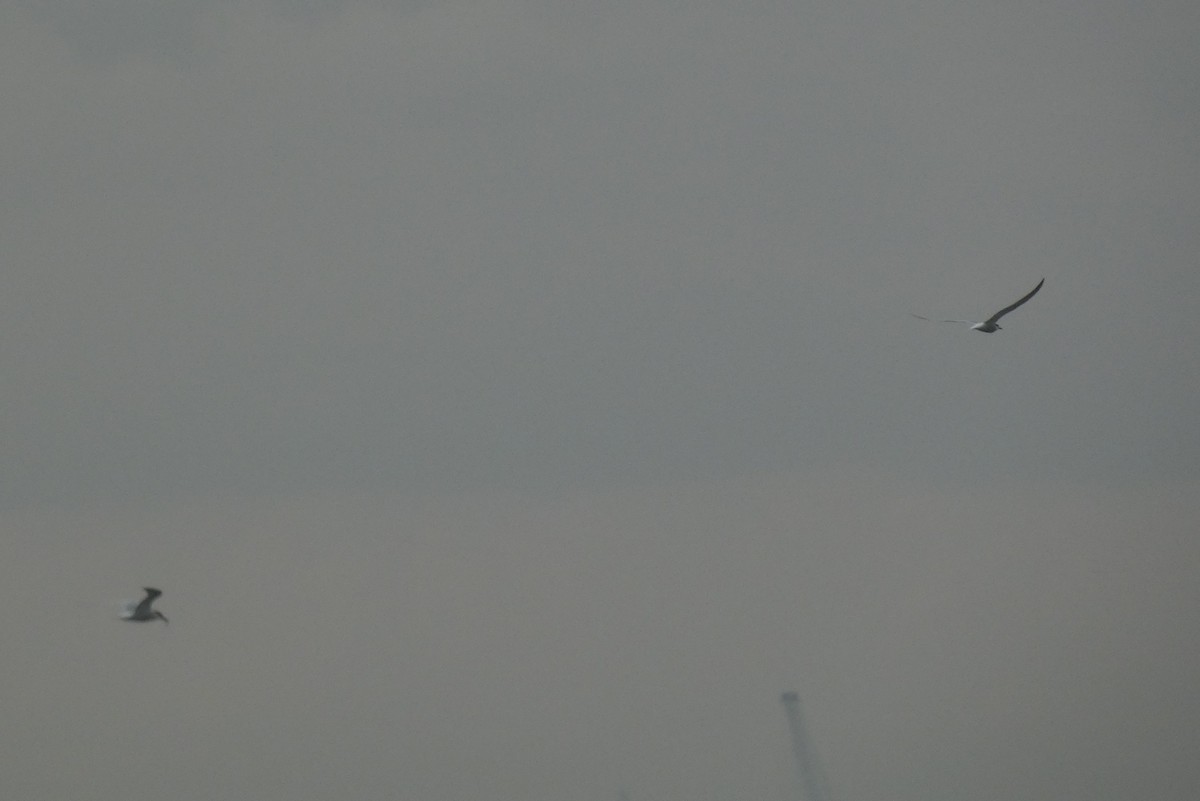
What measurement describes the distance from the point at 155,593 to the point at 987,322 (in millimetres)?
34752

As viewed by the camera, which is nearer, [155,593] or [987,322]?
[155,593]

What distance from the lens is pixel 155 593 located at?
2736 inches

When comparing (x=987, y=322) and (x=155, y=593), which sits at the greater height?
(x=987, y=322)

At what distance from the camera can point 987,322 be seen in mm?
75250
